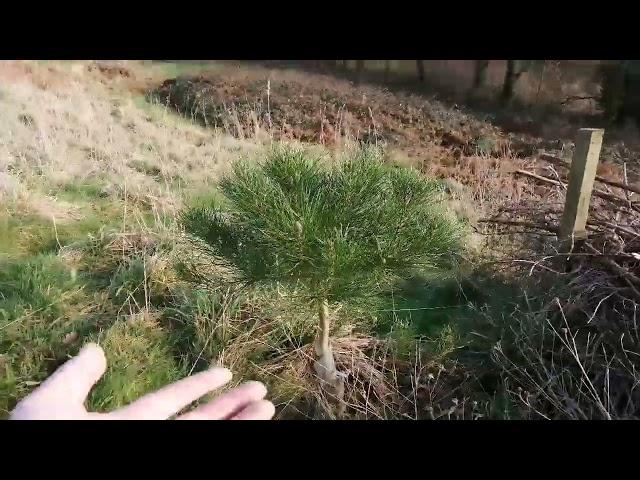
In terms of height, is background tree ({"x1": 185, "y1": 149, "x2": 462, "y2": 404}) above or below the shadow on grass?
below

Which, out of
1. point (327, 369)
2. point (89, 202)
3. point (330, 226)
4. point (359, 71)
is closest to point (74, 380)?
point (330, 226)

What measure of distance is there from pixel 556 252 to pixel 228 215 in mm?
720

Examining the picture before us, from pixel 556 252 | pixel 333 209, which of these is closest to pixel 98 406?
pixel 333 209

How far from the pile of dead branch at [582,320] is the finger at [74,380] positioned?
0.69 meters

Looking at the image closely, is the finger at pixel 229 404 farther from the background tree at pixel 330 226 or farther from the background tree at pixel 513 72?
the background tree at pixel 513 72

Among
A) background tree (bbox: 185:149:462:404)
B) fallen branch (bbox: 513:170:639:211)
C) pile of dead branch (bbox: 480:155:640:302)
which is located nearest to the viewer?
background tree (bbox: 185:149:462:404)

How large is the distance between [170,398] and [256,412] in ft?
0.35

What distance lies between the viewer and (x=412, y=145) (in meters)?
1.13

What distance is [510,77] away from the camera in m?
0.92

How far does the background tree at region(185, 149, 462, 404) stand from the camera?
83cm

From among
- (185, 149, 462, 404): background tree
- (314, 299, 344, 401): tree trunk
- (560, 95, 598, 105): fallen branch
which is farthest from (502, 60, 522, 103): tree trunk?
(314, 299, 344, 401): tree trunk

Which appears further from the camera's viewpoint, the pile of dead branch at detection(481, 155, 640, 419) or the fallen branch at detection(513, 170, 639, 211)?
the fallen branch at detection(513, 170, 639, 211)

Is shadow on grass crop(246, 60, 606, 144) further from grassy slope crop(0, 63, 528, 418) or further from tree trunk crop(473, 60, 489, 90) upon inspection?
grassy slope crop(0, 63, 528, 418)

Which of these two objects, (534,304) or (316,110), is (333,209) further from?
(534,304)
